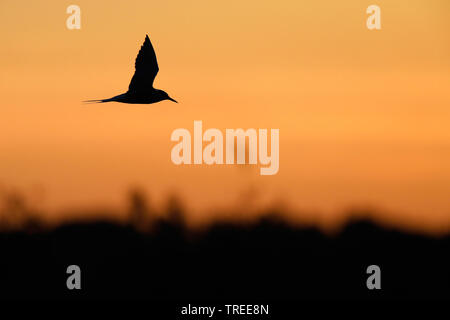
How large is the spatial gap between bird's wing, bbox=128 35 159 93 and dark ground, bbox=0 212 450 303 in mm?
48647

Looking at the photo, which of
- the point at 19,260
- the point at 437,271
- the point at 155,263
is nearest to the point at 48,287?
the point at 19,260

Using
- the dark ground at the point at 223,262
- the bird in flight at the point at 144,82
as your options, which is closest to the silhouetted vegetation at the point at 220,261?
the dark ground at the point at 223,262

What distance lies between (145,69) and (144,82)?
1.18ft

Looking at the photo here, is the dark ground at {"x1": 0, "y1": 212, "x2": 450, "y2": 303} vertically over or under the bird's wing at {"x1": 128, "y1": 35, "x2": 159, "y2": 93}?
under

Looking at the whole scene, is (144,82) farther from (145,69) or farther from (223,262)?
(223,262)

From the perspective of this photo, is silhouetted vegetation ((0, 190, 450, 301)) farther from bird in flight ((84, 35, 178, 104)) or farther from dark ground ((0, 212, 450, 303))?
bird in flight ((84, 35, 178, 104))

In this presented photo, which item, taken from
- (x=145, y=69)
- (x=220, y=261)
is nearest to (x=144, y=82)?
(x=145, y=69)

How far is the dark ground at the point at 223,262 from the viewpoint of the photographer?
6994 cm

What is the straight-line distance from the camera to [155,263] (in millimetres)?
74375

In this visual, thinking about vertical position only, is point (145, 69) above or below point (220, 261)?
above

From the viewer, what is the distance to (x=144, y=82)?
807 inches

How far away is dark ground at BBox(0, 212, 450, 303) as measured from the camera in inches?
2753

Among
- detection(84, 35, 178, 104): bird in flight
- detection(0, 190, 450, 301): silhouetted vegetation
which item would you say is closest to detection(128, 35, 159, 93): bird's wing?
detection(84, 35, 178, 104): bird in flight
